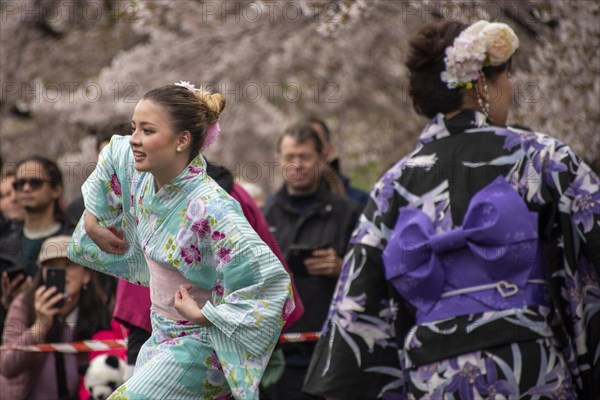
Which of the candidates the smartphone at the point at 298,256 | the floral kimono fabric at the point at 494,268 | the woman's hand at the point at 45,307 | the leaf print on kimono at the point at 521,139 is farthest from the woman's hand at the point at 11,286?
the leaf print on kimono at the point at 521,139

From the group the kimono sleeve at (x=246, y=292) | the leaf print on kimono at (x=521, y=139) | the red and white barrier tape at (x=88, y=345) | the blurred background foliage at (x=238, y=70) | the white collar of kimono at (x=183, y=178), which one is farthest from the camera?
the blurred background foliage at (x=238, y=70)

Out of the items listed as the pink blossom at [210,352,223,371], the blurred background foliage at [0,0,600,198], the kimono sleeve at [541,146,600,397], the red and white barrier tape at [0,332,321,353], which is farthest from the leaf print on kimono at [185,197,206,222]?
the blurred background foliage at [0,0,600,198]

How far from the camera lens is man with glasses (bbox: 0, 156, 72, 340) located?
6348 mm

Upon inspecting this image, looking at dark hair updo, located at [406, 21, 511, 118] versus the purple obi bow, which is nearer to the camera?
the purple obi bow

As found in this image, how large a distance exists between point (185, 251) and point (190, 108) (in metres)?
0.50

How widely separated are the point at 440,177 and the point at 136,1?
539 centimetres

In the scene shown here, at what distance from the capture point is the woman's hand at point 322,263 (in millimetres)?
5707

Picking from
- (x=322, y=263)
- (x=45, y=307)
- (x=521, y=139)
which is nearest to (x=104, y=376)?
(x=45, y=307)

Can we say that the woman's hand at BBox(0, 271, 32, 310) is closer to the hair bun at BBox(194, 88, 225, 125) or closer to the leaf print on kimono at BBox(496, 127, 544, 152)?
the hair bun at BBox(194, 88, 225, 125)

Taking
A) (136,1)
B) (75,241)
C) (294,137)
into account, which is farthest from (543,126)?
(75,241)

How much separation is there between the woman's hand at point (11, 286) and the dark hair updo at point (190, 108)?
2891 mm

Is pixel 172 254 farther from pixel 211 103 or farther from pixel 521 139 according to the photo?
pixel 521 139

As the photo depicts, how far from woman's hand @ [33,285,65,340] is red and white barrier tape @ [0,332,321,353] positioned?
97 mm

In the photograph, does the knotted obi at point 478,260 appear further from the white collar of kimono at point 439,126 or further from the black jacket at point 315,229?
the black jacket at point 315,229
